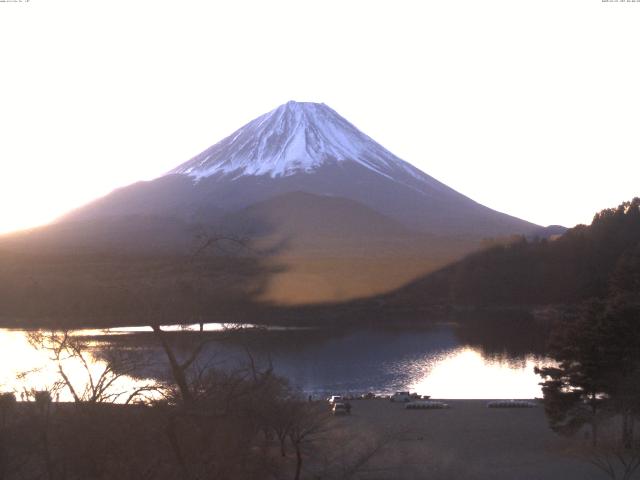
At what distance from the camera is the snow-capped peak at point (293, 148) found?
5844cm

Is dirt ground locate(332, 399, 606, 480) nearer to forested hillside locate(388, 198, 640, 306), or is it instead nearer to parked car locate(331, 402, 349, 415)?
parked car locate(331, 402, 349, 415)

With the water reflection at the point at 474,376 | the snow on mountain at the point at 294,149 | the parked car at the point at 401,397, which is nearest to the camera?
the parked car at the point at 401,397

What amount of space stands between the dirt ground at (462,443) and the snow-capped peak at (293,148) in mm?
45536

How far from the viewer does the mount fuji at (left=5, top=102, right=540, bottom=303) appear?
106ft

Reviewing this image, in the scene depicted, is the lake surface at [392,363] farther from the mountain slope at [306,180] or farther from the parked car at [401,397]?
the mountain slope at [306,180]

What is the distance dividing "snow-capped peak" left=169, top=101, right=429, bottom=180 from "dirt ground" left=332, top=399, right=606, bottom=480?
45.5m

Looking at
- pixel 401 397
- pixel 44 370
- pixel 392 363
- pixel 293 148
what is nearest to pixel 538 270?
pixel 392 363

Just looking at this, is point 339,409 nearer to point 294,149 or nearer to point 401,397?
point 401,397

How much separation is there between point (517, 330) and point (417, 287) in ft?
31.8

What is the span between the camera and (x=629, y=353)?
28.3 ft

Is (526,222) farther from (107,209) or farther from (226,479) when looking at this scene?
(226,479)

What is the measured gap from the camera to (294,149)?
202 feet

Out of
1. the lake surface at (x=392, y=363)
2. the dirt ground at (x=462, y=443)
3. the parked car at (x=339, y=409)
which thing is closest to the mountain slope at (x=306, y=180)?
the lake surface at (x=392, y=363)

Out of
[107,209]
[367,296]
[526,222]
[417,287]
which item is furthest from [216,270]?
[526,222]
